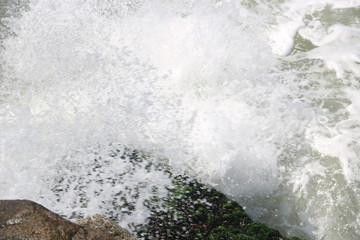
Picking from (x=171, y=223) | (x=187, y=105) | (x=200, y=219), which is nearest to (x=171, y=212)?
(x=171, y=223)

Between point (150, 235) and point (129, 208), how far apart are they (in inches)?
22.7

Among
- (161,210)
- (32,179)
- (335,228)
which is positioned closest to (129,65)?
(32,179)

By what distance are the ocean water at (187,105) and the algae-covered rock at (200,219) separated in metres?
0.23

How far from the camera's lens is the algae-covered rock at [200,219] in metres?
5.09

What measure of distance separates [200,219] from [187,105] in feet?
7.88

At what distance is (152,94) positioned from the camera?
24.5 ft

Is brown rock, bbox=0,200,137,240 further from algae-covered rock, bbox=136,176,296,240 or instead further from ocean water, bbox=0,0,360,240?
ocean water, bbox=0,0,360,240

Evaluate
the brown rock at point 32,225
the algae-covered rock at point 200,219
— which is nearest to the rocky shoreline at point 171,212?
the algae-covered rock at point 200,219

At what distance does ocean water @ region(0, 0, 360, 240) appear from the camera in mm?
5875

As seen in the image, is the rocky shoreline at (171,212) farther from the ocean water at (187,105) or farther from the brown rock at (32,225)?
the brown rock at (32,225)

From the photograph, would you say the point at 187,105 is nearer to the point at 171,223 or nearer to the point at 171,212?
the point at 171,212

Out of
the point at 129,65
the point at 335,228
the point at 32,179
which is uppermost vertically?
the point at 129,65

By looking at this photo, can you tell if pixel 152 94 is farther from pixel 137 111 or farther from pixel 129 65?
pixel 129 65

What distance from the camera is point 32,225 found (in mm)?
3441
